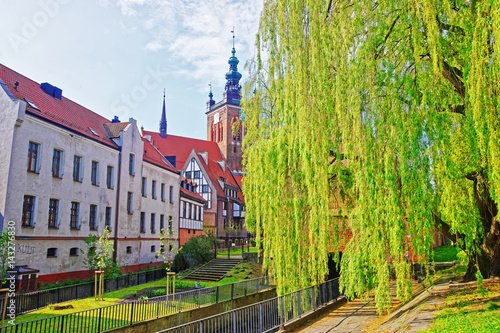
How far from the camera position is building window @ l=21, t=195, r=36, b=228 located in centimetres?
1666

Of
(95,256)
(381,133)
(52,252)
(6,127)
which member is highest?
(6,127)

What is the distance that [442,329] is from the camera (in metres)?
7.25

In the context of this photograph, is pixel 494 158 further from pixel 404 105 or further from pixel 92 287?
pixel 92 287

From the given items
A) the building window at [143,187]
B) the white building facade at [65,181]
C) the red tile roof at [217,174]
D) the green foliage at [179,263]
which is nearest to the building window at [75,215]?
the white building facade at [65,181]

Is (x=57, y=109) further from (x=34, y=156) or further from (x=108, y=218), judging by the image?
(x=108, y=218)

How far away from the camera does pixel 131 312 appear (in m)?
11.2

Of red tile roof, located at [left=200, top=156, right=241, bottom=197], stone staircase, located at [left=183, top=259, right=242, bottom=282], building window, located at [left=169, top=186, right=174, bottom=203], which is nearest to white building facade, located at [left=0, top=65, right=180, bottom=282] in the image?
building window, located at [left=169, top=186, right=174, bottom=203]

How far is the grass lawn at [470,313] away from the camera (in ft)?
23.0

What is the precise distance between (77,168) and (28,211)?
13.6ft

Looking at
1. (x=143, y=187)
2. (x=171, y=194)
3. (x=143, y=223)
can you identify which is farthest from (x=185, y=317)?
(x=171, y=194)

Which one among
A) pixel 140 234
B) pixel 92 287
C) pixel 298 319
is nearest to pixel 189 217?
pixel 140 234

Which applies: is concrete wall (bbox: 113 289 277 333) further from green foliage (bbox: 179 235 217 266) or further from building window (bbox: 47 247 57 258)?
green foliage (bbox: 179 235 217 266)

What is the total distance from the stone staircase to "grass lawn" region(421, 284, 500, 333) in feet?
52.9

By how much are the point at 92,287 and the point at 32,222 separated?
4.03 metres
